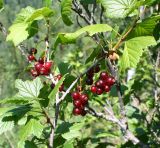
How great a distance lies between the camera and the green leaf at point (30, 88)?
1.84m

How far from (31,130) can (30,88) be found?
0.94 ft

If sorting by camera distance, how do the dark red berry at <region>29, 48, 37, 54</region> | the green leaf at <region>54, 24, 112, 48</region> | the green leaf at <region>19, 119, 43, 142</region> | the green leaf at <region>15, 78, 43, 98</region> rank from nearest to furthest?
the green leaf at <region>54, 24, 112, 48</region> → the green leaf at <region>19, 119, 43, 142</region> → the green leaf at <region>15, 78, 43, 98</region> → the dark red berry at <region>29, 48, 37, 54</region>

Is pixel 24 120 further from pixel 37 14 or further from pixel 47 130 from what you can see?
pixel 37 14

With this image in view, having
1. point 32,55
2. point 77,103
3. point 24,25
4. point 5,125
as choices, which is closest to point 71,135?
point 77,103

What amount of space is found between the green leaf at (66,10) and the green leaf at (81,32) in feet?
0.41

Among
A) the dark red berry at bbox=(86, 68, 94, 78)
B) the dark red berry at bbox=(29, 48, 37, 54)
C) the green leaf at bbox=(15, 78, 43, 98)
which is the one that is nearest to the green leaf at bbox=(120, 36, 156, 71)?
the dark red berry at bbox=(86, 68, 94, 78)

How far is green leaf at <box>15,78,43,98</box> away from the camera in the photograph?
6.02 ft

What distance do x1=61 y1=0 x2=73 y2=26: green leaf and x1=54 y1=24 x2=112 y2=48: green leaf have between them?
0.12 m

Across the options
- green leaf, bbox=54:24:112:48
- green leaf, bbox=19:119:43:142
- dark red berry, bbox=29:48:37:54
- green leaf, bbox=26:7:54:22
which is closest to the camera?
green leaf, bbox=54:24:112:48

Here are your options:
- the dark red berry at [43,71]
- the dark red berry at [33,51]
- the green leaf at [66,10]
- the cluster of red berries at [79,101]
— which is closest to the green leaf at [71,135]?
the cluster of red berries at [79,101]

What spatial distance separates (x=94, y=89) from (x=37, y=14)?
50 cm

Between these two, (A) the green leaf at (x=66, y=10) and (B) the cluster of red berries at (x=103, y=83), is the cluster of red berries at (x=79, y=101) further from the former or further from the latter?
(A) the green leaf at (x=66, y=10)

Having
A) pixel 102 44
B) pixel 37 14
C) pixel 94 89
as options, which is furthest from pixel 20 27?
pixel 94 89

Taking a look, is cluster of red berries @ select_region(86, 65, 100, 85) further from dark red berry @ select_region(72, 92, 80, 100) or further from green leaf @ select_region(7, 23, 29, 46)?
green leaf @ select_region(7, 23, 29, 46)
